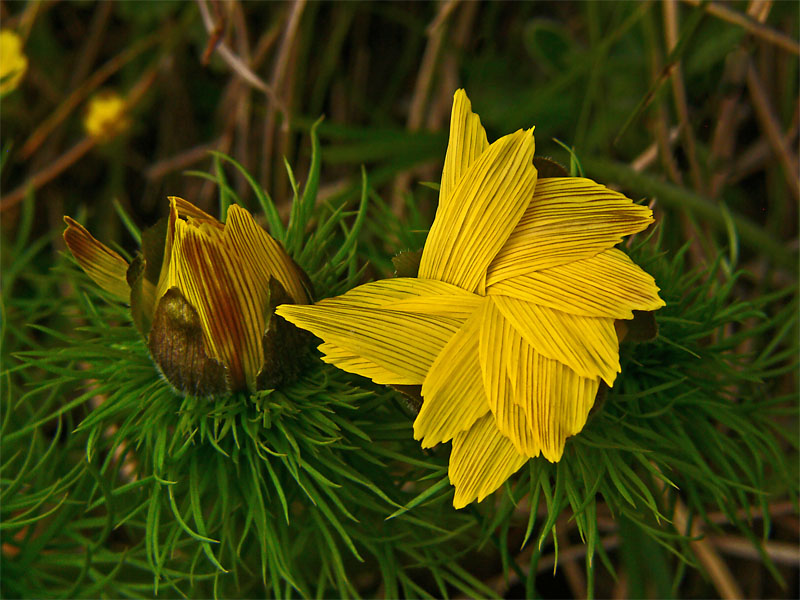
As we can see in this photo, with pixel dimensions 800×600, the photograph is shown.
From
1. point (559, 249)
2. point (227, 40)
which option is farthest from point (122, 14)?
point (559, 249)

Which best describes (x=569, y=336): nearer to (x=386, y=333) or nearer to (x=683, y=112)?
(x=386, y=333)

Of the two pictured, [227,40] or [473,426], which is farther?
[227,40]

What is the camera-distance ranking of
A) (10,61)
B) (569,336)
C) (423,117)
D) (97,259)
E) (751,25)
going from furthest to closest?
(423,117), (10,61), (751,25), (97,259), (569,336)

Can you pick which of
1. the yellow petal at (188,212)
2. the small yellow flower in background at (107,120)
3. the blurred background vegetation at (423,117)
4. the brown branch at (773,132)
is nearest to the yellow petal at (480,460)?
the yellow petal at (188,212)

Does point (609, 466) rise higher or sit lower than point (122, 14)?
lower

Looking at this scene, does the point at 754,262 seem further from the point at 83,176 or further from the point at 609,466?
the point at 83,176

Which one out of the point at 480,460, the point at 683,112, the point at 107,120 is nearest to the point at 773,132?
the point at 683,112

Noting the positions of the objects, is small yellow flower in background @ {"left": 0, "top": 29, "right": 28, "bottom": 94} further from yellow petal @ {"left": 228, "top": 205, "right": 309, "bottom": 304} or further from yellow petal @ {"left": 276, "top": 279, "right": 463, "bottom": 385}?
yellow petal @ {"left": 276, "top": 279, "right": 463, "bottom": 385}
